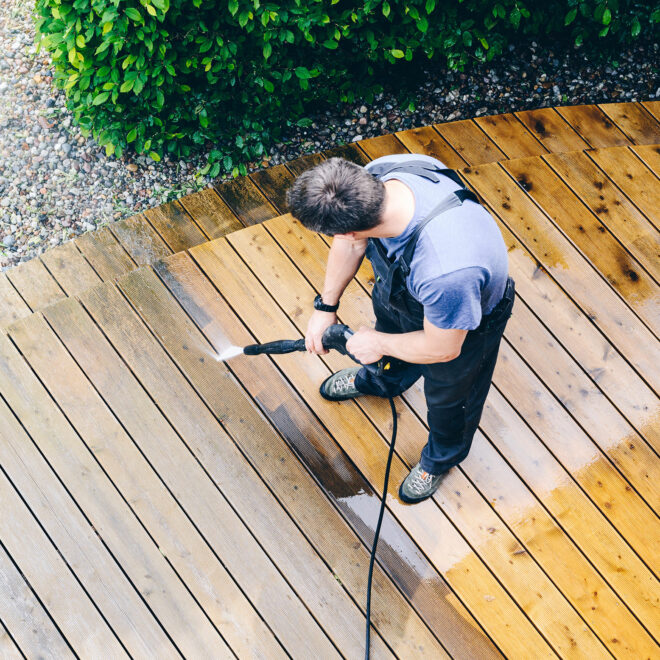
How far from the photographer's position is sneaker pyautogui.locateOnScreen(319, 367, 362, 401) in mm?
2432

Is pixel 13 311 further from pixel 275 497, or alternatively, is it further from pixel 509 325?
pixel 509 325

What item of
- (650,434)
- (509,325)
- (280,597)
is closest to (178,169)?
(509,325)

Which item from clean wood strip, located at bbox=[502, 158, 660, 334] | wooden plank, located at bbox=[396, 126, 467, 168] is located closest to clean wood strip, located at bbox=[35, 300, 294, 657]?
wooden plank, located at bbox=[396, 126, 467, 168]

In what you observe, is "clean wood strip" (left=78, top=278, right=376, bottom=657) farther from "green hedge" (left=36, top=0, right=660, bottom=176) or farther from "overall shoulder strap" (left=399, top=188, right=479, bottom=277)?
"overall shoulder strap" (left=399, top=188, right=479, bottom=277)

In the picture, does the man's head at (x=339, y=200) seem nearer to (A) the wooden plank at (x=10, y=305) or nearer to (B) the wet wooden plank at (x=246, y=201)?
(B) the wet wooden plank at (x=246, y=201)

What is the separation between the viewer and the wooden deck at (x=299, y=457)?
217 centimetres

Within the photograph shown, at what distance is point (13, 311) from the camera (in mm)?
2666

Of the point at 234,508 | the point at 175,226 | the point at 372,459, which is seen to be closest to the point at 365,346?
the point at 372,459

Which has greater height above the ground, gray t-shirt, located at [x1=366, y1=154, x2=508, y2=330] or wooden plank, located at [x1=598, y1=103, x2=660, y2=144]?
gray t-shirt, located at [x1=366, y1=154, x2=508, y2=330]

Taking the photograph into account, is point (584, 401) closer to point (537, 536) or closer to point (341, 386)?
point (537, 536)

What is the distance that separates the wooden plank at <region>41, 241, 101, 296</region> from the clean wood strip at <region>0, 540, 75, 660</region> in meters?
1.20

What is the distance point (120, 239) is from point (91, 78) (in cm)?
91

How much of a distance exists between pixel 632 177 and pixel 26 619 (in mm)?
3320

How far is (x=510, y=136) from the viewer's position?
3.02 meters
